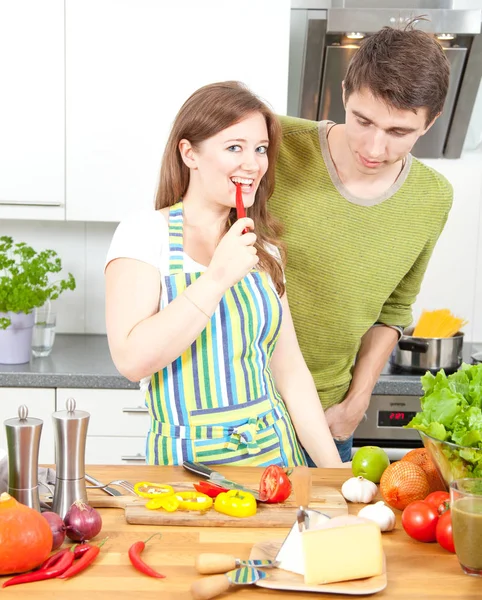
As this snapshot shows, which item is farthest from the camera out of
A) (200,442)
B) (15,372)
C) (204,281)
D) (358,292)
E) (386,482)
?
(15,372)

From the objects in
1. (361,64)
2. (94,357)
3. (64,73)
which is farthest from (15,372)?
(361,64)

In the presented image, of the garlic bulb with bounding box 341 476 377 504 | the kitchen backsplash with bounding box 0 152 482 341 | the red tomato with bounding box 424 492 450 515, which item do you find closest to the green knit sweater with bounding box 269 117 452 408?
the garlic bulb with bounding box 341 476 377 504

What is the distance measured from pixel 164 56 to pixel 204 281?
1.55 metres

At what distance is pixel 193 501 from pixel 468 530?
0.45 meters

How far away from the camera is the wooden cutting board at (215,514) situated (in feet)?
4.27

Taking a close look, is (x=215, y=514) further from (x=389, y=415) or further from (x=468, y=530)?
(x=389, y=415)

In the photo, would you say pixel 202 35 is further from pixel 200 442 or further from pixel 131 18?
pixel 200 442

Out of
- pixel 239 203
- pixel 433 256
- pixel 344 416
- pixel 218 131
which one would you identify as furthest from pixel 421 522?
pixel 433 256

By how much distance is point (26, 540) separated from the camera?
109 cm

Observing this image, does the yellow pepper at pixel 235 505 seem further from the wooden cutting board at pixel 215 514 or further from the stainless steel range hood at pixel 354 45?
the stainless steel range hood at pixel 354 45

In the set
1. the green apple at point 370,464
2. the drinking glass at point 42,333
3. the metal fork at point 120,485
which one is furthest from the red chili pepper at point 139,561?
the drinking glass at point 42,333

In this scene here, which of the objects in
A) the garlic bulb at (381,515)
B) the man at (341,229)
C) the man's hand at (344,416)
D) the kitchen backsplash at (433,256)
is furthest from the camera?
the kitchen backsplash at (433,256)

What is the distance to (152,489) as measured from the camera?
4.59 feet

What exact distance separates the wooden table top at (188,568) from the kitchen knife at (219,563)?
0.08 ft
